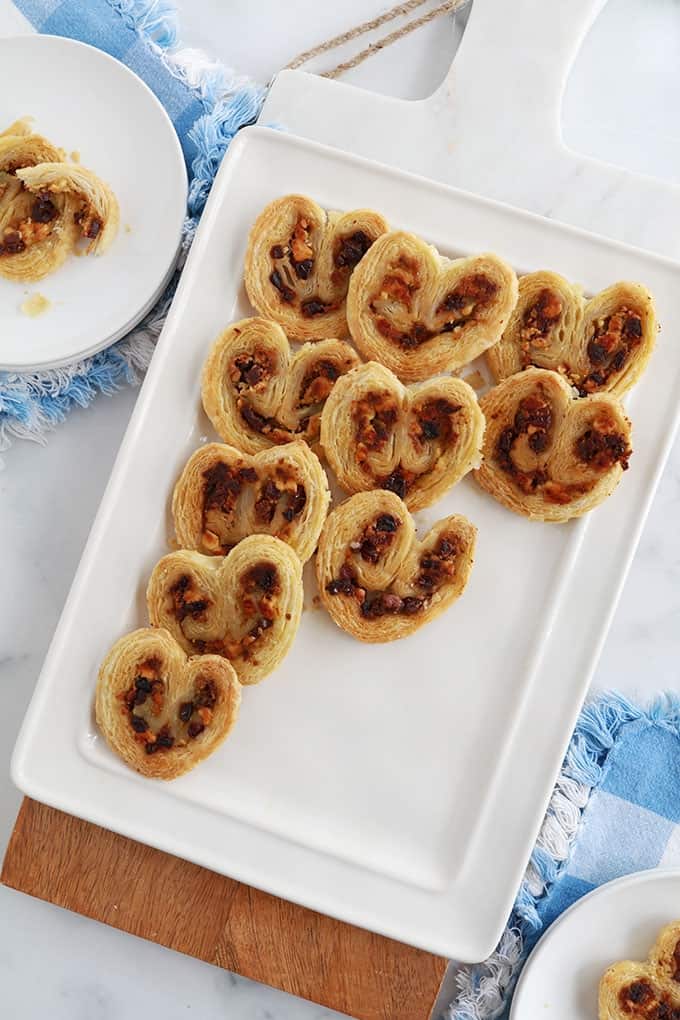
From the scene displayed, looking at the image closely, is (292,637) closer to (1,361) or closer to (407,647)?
(407,647)

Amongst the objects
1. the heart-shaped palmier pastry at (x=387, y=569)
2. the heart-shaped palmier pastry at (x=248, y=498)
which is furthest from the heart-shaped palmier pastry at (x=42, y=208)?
the heart-shaped palmier pastry at (x=387, y=569)

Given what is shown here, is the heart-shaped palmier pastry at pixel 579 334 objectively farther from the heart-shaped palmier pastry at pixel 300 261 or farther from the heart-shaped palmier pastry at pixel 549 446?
the heart-shaped palmier pastry at pixel 300 261

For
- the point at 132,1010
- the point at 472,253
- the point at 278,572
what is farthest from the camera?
the point at 132,1010

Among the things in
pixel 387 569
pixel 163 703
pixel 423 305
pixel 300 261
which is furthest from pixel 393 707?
pixel 300 261

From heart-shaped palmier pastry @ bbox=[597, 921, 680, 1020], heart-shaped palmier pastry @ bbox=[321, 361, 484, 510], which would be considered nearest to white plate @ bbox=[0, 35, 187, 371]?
heart-shaped palmier pastry @ bbox=[321, 361, 484, 510]

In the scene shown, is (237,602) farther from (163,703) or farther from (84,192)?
(84,192)

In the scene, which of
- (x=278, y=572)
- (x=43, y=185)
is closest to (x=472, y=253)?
(x=278, y=572)
